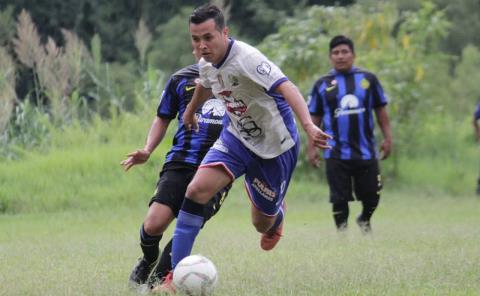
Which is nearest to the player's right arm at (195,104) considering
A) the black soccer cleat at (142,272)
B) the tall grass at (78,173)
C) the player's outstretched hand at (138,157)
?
the player's outstretched hand at (138,157)

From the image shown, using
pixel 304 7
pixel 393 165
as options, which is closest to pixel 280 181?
pixel 393 165

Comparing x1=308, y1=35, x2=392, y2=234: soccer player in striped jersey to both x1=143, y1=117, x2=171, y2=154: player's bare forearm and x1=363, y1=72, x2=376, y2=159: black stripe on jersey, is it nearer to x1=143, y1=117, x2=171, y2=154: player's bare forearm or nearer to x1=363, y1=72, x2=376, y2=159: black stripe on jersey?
x1=363, y1=72, x2=376, y2=159: black stripe on jersey

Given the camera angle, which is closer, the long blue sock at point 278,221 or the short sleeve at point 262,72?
the short sleeve at point 262,72

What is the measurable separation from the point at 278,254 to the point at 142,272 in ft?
6.28

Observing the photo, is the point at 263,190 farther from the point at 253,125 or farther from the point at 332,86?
the point at 332,86

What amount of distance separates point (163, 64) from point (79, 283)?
2746 cm

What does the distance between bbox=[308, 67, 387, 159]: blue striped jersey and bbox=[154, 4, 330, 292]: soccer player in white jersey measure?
142 inches

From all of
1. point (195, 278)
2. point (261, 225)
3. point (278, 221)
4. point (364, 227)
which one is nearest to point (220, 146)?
point (261, 225)

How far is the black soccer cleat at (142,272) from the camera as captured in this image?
6.86 meters

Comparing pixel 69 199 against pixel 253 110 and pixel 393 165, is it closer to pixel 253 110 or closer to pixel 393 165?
pixel 393 165

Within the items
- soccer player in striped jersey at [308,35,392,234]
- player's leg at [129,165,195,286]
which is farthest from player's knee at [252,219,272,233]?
soccer player in striped jersey at [308,35,392,234]

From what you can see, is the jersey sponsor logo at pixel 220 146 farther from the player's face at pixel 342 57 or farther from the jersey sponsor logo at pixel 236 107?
the player's face at pixel 342 57

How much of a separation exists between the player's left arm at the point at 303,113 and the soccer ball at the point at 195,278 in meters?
1.01

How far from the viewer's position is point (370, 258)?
779 cm
